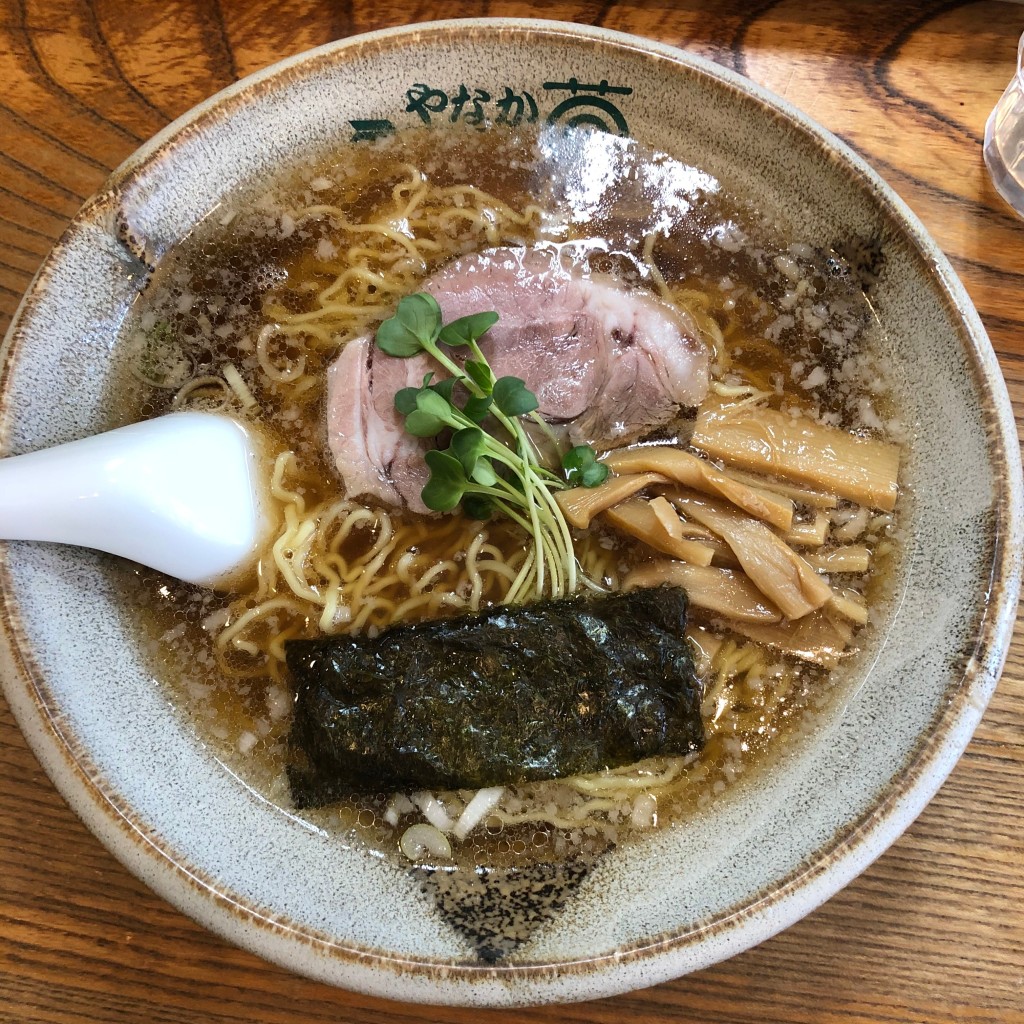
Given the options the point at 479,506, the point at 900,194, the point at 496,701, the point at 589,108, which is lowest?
the point at 496,701

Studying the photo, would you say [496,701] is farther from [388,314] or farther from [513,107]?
[513,107]

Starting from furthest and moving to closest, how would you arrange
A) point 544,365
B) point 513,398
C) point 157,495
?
point 544,365
point 513,398
point 157,495

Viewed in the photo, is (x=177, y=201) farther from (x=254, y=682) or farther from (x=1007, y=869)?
(x=1007, y=869)

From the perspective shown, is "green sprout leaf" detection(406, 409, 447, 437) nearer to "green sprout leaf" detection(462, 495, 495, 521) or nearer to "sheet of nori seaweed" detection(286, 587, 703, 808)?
"green sprout leaf" detection(462, 495, 495, 521)

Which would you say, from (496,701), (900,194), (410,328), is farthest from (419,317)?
(900,194)

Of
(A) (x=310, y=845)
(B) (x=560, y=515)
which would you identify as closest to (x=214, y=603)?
(A) (x=310, y=845)

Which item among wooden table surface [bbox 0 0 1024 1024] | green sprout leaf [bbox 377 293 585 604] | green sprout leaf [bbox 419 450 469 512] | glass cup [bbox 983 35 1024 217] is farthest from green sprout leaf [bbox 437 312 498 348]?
glass cup [bbox 983 35 1024 217]

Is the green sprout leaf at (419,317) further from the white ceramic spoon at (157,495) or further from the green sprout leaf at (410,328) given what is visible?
the white ceramic spoon at (157,495)

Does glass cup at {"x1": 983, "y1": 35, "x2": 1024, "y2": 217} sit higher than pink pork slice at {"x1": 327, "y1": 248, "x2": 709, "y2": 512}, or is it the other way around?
glass cup at {"x1": 983, "y1": 35, "x2": 1024, "y2": 217}
